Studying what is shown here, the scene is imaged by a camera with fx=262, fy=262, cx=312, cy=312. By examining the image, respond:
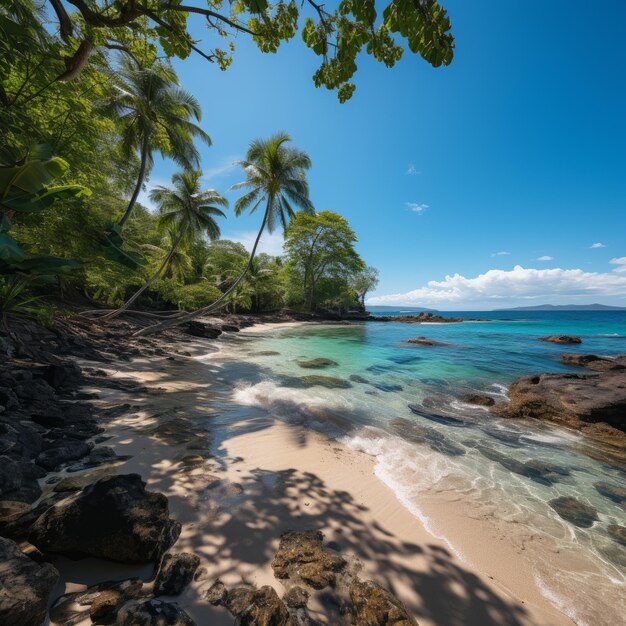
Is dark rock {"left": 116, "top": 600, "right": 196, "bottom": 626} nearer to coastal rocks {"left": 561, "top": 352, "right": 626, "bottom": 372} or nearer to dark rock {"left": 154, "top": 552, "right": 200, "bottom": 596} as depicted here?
dark rock {"left": 154, "top": 552, "right": 200, "bottom": 596}

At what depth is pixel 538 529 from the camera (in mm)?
3188

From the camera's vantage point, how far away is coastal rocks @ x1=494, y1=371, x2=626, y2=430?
662cm

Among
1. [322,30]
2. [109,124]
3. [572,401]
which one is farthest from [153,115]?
[572,401]

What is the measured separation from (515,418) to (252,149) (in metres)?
18.1

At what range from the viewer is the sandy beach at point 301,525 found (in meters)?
2.10

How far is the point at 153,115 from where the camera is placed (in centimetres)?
1078

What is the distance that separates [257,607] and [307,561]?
1.99ft

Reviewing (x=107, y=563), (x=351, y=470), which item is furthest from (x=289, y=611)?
(x=351, y=470)

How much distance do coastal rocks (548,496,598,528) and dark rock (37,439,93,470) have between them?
21.1 ft

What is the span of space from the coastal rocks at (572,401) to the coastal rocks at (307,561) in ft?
22.6

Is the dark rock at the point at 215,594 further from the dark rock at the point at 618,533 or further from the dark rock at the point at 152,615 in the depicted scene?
the dark rock at the point at 618,533

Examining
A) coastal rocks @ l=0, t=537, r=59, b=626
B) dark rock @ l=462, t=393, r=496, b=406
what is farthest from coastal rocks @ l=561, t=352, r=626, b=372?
coastal rocks @ l=0, t=537, r=59, b=626

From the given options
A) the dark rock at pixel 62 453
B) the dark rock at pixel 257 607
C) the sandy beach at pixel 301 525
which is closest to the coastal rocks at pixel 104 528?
the sandy beach at pixel 301 525

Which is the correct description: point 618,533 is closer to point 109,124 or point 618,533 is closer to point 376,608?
point 376,608
